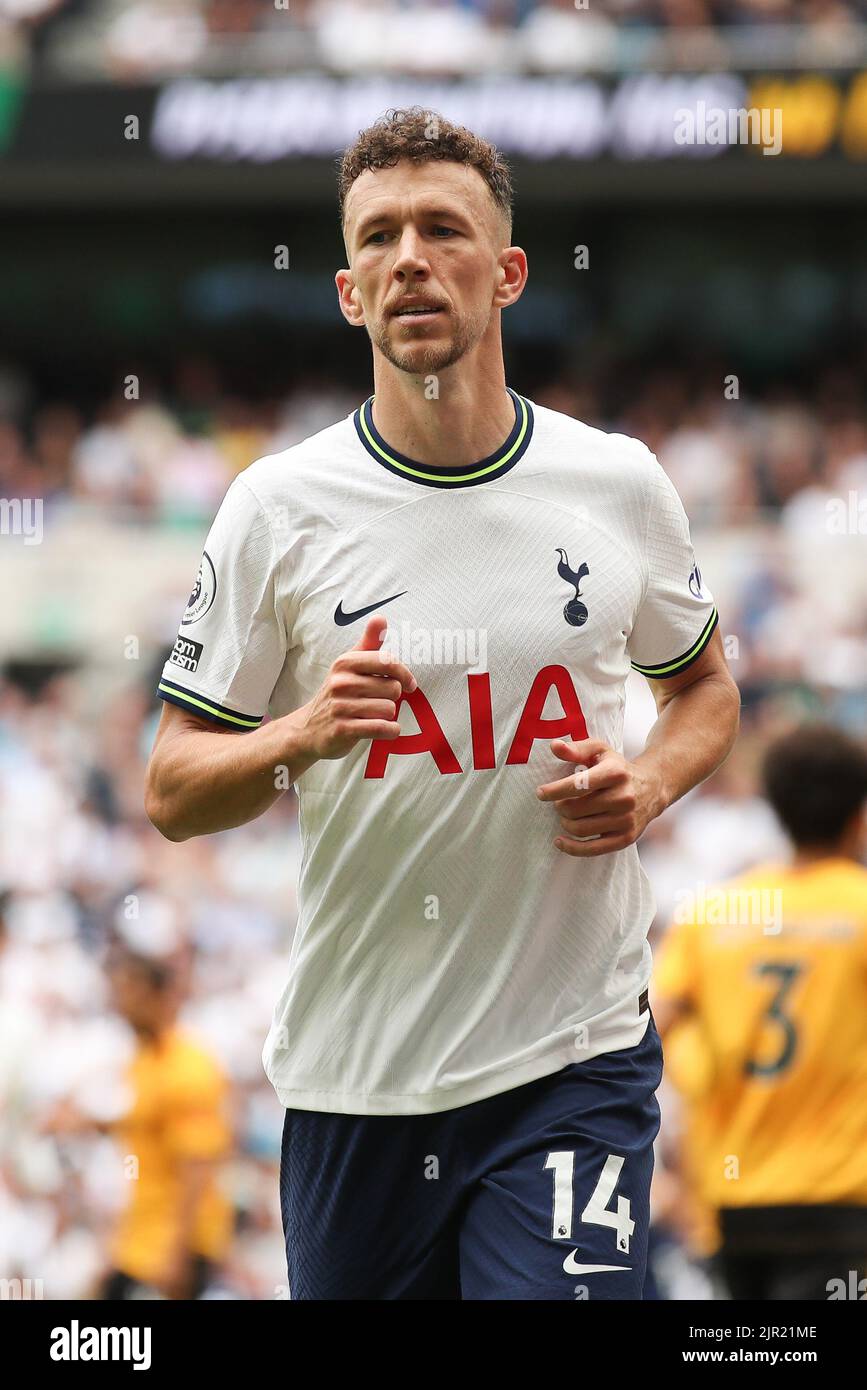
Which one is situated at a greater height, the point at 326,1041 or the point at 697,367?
the point at 697,367

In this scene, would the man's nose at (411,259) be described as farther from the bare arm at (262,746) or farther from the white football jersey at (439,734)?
the bare arm at (262,746)

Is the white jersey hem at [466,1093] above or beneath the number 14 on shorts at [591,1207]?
above

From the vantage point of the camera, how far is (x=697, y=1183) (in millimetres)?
5836

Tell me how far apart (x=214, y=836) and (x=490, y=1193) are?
850cm

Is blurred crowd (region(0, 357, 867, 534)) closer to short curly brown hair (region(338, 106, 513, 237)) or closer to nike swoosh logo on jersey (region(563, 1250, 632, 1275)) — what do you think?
short curly brown hair (region(338, 106, 513, 237))

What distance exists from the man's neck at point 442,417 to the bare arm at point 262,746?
50 centimetres

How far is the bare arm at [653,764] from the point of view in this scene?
3.43m

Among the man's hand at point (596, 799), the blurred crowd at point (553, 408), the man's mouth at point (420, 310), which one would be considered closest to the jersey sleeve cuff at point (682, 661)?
the man's hand at point (596, 799)

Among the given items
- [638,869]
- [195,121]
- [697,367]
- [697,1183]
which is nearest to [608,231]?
[697,367]

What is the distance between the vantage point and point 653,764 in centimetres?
376

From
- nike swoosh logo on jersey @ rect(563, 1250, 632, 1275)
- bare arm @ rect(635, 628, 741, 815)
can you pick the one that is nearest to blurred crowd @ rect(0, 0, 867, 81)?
bare arm @ rect(635, 628, 741, 815)

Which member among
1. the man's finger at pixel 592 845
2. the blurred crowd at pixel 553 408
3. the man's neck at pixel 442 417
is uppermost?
the blurred crowd at pixel 553 408
